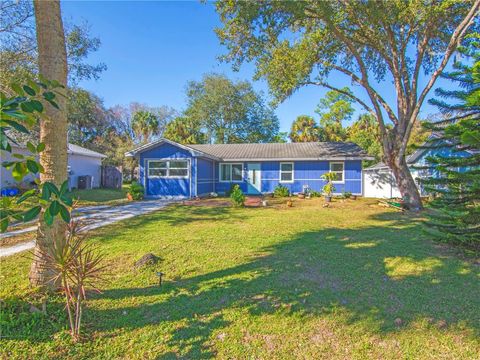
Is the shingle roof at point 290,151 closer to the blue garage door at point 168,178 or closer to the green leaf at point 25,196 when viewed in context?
the blue garage door at point 168,178

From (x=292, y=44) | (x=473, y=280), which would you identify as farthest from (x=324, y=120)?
(x=473, y=280)

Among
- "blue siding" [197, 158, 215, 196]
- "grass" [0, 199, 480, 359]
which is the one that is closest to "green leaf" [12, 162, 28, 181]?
"grass" [0, 199, 480, 359]

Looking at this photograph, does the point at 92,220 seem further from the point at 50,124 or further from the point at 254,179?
the point at 254,179

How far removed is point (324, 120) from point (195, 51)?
28462 mm

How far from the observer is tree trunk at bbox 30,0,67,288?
3.53 m

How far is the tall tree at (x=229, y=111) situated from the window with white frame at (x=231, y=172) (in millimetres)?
15962

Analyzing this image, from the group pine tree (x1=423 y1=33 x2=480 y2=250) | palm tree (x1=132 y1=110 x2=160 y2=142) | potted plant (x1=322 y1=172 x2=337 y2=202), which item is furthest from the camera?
palm tree (x1=132 y1=110 x2=160 y2=142)

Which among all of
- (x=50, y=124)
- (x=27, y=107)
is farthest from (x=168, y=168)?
(x=27, y=107)

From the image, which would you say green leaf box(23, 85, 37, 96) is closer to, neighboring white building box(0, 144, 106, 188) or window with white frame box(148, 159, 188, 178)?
window with white frame box(148, 159, 188, 178)

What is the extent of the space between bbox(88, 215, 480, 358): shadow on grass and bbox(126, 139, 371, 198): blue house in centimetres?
1207

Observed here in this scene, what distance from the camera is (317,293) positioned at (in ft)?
12.7

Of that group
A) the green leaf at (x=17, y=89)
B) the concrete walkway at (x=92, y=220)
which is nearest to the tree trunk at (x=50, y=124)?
the green leaf at (x=17, y=89)

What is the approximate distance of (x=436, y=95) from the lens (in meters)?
6.00

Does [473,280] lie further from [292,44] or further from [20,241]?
[292,44]
